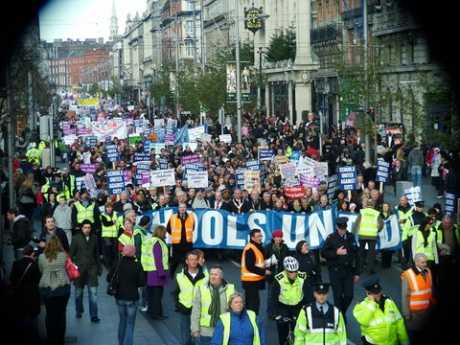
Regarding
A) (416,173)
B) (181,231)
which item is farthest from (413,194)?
(416,173)

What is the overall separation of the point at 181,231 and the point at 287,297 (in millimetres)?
5754

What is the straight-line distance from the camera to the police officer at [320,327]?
11.0m

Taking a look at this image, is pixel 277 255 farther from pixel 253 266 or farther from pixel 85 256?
pixel 85 256

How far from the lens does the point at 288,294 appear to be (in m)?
13.8

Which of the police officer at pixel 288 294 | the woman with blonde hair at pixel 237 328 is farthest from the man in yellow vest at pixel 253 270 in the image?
the woman with blonde hair at pixel 237 328

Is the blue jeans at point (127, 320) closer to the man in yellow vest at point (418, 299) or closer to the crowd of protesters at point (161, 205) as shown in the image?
the crowd of protesters at point (161, 205)

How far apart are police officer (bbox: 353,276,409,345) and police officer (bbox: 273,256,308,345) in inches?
81.7

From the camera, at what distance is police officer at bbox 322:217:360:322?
1540 cm

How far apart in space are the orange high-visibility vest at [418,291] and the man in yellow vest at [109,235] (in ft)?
27.9

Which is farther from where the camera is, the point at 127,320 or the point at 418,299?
the point at 127,320

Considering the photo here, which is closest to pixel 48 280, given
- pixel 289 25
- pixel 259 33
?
pixel 289 25

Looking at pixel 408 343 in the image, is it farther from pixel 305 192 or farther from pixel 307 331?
pixel 305 192

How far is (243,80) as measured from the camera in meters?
53.5

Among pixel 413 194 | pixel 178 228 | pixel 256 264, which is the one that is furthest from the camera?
pixel 413 194
